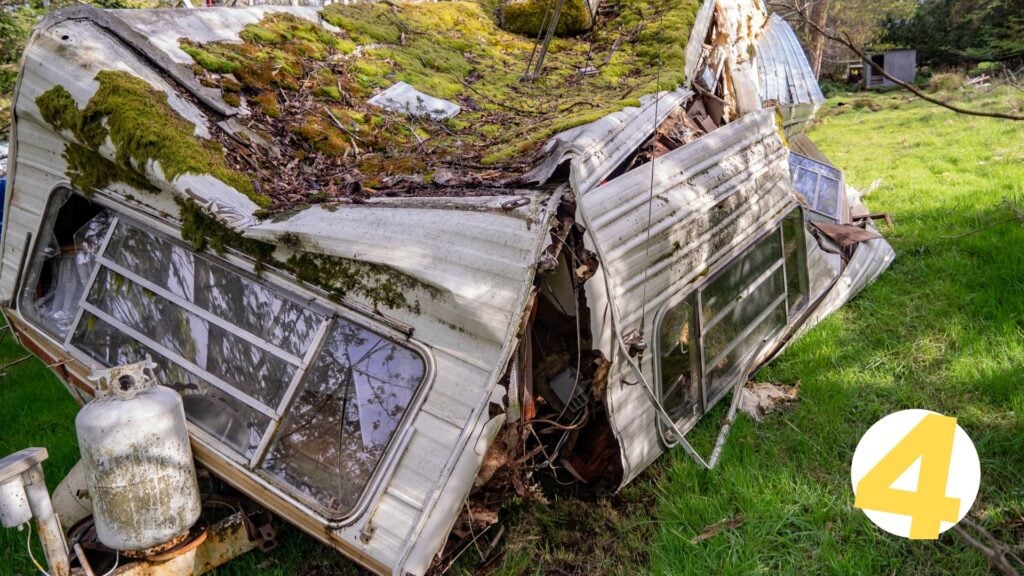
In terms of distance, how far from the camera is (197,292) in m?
3.77

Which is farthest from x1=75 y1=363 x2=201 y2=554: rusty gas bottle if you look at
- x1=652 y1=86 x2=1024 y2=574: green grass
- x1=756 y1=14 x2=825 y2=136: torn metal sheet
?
x1=756 y1=14 x2=825 y2=136: torn metal sheet

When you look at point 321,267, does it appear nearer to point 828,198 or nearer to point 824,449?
point 824,449

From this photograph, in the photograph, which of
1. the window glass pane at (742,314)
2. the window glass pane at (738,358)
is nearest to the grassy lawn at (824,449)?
the window glass pane at (738,358)

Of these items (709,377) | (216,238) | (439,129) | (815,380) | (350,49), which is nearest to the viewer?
(216,238)

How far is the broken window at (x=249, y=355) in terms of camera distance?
3.22 meters

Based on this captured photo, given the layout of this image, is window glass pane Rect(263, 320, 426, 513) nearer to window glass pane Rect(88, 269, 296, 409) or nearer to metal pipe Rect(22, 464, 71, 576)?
window glass pane Rect(88, 269, 296, 409)

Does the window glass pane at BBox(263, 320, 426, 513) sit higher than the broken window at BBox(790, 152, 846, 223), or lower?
higher

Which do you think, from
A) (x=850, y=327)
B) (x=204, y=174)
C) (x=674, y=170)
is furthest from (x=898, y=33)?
(x=204, y=174)

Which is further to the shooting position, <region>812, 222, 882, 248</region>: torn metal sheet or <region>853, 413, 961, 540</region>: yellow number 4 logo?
<region>812, 222, 882, 248</region>: torn metal sheet

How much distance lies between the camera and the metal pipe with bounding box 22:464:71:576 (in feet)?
9.46

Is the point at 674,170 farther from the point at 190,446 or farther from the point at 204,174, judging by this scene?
the point at 190,446

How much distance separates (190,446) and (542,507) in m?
1.93

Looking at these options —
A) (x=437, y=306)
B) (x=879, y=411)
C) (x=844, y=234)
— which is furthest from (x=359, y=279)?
(x=844, y=234)

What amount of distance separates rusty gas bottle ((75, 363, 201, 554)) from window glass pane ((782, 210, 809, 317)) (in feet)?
13.9
